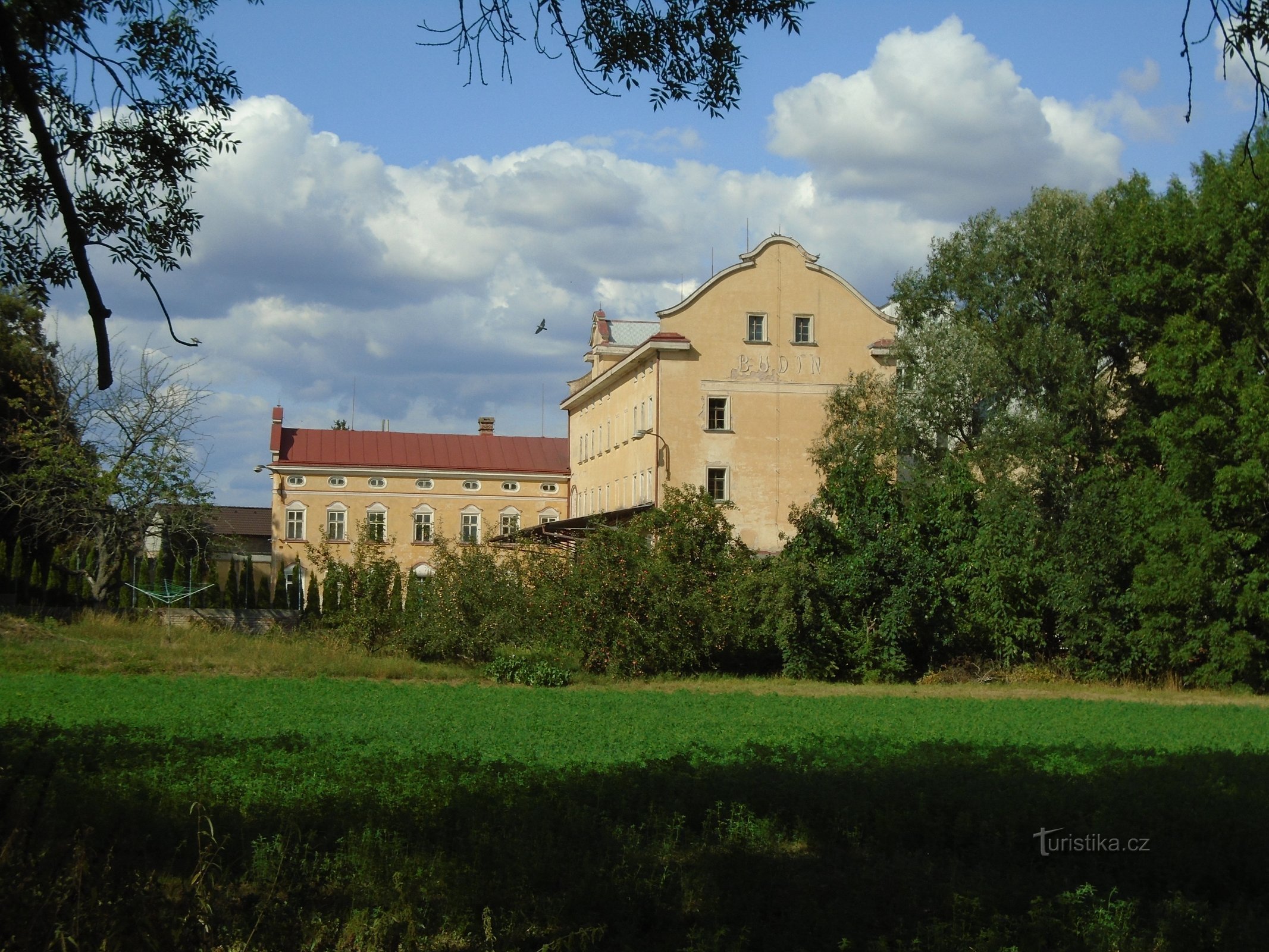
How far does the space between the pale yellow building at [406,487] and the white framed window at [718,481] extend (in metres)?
20.2

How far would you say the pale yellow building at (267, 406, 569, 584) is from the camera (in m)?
64.2

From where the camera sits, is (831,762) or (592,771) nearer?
(592,771)

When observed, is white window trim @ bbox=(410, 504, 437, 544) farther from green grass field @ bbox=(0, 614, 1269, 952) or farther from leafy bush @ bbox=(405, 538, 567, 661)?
green grass field @ bbox=(0, 614, 1269, 952)

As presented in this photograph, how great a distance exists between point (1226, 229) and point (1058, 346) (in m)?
6.04

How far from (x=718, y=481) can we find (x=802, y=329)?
22.5 feet

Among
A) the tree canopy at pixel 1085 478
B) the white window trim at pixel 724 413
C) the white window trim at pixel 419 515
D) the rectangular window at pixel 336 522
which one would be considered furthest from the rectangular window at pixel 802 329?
the rectangular window at pixel 336 522

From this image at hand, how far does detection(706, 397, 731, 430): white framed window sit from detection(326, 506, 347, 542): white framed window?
84.1 ft

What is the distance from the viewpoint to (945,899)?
7699 millimetres

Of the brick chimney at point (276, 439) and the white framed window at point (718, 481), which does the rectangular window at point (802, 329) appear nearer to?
the white framed window at point (718, 481)

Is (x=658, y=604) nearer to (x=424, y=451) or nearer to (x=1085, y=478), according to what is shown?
(x=1085, y=478)

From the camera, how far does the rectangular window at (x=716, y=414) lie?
4688 centimetres

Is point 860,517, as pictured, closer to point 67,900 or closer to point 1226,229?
point 1226,229

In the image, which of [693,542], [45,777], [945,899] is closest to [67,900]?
[45,777]

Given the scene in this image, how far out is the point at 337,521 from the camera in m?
64.7
